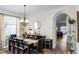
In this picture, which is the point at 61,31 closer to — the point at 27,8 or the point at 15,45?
the point at 27,8

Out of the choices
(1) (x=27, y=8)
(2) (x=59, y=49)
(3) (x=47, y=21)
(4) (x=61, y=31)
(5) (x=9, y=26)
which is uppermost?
(1) (x=27, y=8)

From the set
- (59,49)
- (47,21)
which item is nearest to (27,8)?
(47,21)

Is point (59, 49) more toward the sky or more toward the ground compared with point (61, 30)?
more toward the ground

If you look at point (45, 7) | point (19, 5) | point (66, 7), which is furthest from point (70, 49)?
point (19, 5)

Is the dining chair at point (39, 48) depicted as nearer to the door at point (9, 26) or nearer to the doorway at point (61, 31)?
the doorway at point (61, 31)

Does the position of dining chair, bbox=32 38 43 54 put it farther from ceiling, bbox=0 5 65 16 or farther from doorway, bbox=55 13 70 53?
ceiling, bbox=0 5 65 16

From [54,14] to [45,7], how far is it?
9.9 inches

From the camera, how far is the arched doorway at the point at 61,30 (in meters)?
2.04

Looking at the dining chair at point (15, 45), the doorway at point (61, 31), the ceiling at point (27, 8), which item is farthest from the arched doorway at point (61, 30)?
the dining chair at point (15, 45)

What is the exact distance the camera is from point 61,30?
205 centimetres

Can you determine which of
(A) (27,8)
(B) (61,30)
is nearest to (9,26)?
(A) (27,8)
